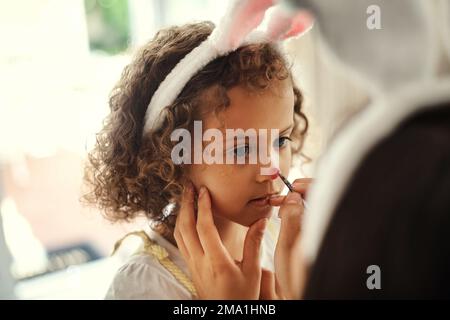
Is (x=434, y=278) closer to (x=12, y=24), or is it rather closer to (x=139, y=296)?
(x=139, y=296)

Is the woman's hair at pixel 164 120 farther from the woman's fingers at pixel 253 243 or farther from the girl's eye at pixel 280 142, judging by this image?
the woman's fingers at pixel 253 243

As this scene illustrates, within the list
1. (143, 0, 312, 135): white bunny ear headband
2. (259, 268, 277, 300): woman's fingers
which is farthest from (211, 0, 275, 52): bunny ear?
(259, 268, 277, 300): woman's fingers

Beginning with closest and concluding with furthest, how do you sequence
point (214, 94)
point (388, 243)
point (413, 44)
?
point (388, 243), point (413, 44), point (214, 94)

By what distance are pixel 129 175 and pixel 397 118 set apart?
0.47 meters

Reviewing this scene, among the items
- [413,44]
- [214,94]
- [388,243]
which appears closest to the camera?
[388,243]

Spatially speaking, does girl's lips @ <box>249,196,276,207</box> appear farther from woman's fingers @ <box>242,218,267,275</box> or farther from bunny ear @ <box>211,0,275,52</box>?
bunny ear @ <box>211,0,275,52</box>

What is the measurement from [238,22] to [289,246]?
342mm

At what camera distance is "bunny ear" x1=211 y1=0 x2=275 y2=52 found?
74 centimetres

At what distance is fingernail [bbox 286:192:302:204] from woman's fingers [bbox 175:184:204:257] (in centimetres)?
16

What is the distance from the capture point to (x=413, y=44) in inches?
25.5

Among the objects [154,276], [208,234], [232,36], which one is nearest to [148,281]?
[154,276]

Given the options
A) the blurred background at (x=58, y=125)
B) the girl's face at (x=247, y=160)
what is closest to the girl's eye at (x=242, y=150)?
the girl's face at (x=247, y=160)

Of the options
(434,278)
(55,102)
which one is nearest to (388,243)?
(434,278)

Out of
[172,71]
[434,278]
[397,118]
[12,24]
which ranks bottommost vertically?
[434,278]
